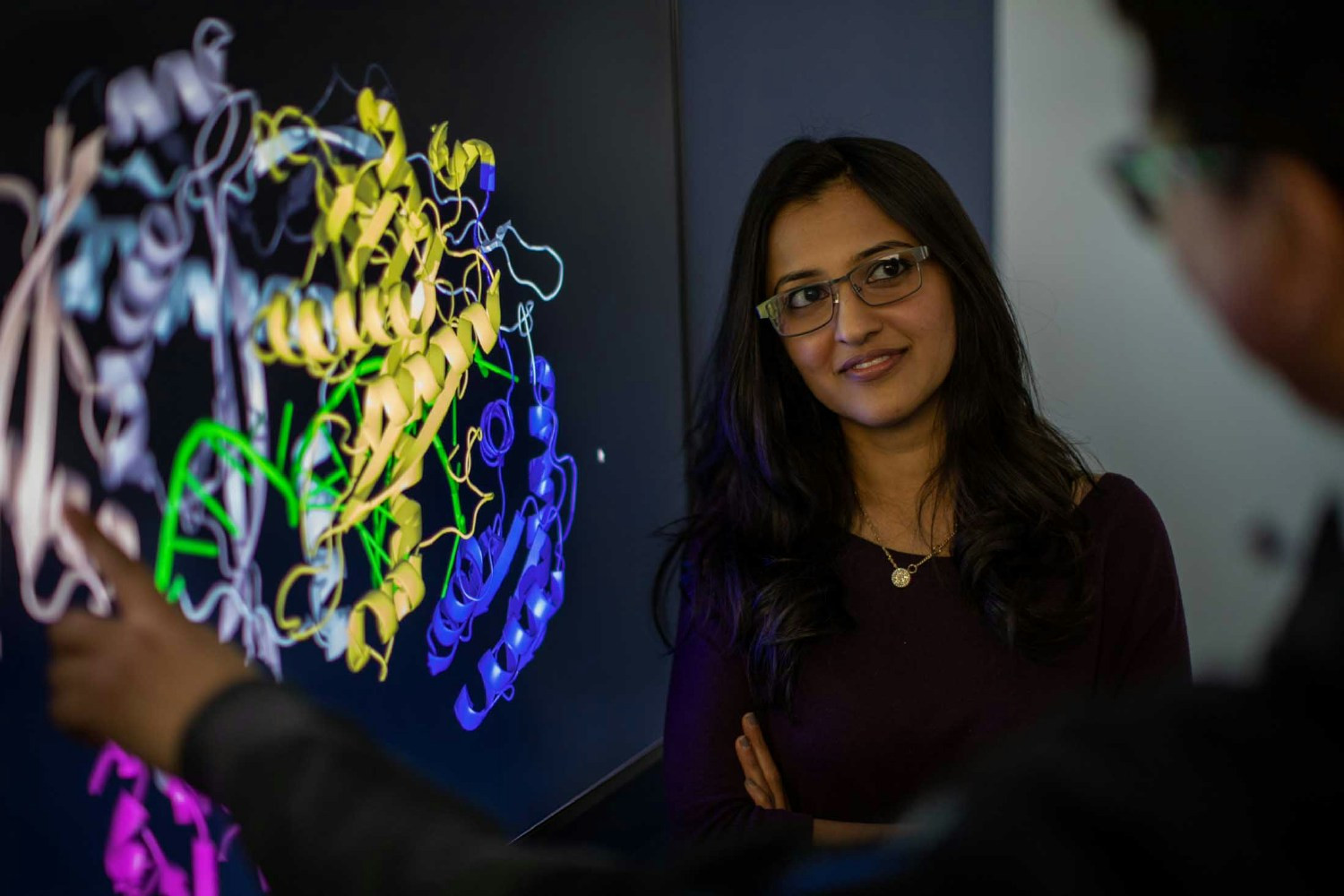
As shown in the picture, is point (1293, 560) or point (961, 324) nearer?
point (1293, 560)

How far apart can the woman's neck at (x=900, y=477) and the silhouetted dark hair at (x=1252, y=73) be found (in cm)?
120

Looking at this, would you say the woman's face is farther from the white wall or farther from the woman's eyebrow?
the white wall

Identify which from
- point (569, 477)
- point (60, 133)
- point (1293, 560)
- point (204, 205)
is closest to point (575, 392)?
point (569, 477)

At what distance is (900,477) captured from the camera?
1688mm

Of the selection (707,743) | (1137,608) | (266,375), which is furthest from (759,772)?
(266,375)

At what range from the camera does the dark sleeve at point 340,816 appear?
0.57 m

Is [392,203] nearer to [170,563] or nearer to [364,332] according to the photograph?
[364,332]

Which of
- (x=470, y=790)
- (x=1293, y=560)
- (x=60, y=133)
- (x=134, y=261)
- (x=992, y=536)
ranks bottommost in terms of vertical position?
(x=470, y=790)

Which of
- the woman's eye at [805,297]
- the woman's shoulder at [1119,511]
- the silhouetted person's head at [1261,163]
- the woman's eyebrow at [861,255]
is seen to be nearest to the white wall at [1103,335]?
the woman's shoulder at [1119,511]

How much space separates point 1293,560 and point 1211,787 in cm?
11

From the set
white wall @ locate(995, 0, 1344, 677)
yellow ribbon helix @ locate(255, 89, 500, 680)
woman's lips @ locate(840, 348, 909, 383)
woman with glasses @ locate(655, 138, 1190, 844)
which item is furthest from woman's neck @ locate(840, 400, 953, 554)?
yellow ribbon helix @ locate(255, 89, 500, 680)

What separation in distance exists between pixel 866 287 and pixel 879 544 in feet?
1.25

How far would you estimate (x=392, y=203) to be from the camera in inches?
52.0

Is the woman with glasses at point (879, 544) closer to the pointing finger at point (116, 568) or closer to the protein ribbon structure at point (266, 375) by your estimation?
the protein ribbon structure at point (266, 375)
